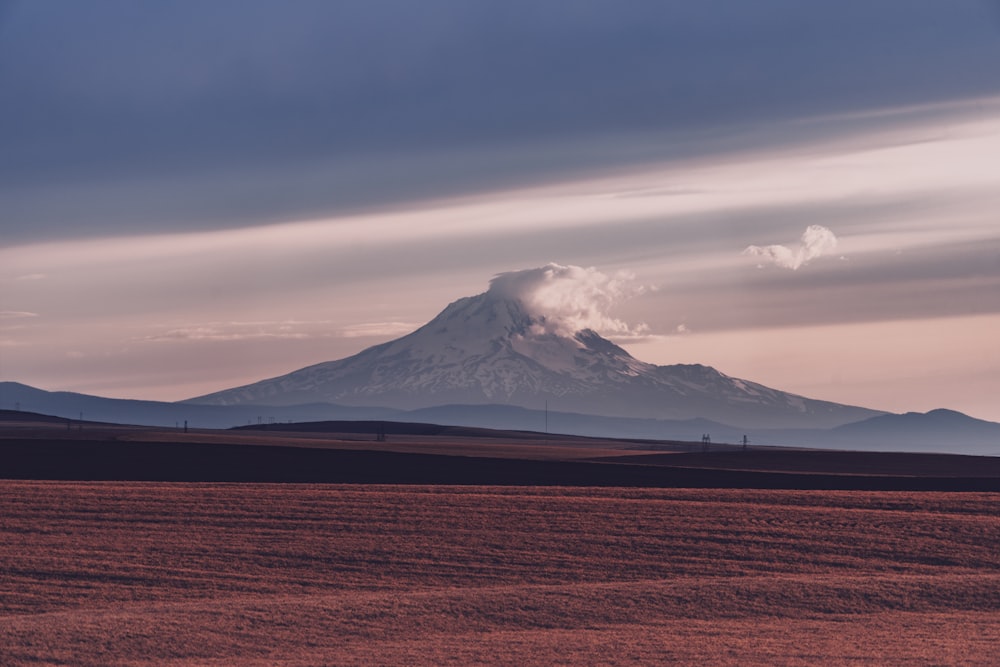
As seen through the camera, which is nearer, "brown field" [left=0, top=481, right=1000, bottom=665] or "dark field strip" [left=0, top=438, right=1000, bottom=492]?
"brown field" [left=0, top=481, right=1000, bottom=665]

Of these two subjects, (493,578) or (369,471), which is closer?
(493,578)

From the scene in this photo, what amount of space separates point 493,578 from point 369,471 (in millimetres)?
40117

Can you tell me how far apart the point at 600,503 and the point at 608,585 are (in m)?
16.4

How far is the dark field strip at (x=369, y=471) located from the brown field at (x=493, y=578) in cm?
1294

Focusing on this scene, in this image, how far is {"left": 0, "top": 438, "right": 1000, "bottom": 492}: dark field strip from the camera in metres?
65.9

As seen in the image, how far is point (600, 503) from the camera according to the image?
4888cm

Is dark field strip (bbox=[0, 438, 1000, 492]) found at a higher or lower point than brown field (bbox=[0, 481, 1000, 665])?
higher

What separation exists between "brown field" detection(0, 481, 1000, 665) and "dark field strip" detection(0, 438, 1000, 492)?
12942mm

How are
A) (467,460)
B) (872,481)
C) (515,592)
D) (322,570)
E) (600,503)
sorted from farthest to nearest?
1. (467,460)
2. (872,481)
3. (600,503)
4. (322,570)
5. (515,592)

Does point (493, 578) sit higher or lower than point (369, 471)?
lower

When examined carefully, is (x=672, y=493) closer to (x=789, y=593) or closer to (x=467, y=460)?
(x=789, y=593)

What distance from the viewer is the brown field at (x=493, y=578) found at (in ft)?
83.0

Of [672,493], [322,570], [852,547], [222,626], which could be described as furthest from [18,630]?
[672,493]

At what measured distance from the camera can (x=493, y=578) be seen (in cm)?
3434
